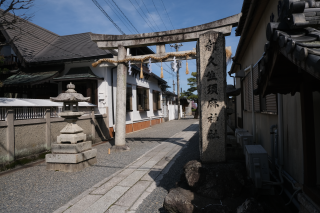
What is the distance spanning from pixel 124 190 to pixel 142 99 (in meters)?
13.4

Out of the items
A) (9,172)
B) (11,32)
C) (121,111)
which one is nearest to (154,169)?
(121,111)

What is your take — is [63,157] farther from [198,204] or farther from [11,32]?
[11,32]

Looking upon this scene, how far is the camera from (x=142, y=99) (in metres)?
17.9

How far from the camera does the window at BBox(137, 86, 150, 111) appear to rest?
17.4 m

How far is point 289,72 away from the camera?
91.3 inches

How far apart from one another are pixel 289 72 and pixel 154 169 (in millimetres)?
4870

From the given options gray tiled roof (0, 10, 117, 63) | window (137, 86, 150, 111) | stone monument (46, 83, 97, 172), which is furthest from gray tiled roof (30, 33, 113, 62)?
stone monument (46, 83, 97, 172)

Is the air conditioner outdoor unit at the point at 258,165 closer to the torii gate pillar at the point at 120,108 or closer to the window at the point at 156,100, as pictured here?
the torii gate pillar at the point at 120,108

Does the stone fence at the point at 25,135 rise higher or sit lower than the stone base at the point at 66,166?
higher

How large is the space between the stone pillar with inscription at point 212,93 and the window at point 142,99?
12410 mm

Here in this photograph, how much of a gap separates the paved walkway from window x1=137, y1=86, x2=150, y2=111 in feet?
34.3

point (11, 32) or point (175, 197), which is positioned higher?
point (11, 32)

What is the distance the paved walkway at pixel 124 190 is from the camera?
3.94 m

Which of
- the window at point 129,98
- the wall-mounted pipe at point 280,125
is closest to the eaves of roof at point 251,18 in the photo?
the wall-mounted pipe at point 280,125
